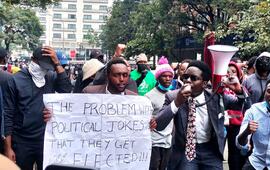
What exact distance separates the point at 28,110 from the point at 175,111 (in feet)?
5.34

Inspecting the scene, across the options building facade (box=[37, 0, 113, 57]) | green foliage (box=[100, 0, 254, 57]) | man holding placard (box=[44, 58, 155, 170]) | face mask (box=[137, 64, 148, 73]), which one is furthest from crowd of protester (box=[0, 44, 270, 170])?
building facade (box=[37, 0, 113, 57])

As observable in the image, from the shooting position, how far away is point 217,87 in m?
4.65

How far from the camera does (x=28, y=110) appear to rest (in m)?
5.46

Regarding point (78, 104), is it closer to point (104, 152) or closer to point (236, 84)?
point (104, 152)

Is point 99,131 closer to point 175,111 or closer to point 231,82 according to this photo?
point 175,111

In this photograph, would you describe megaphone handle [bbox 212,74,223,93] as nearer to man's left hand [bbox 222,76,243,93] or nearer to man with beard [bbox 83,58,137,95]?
man's left hand [bbox 222,76,243,93]

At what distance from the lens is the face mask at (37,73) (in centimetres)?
555

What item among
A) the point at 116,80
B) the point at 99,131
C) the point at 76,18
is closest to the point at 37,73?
the point at 116,80

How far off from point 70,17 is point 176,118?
152 metres

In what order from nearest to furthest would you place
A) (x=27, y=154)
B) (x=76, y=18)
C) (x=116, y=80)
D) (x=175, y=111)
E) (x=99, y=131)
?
(x=99, y=131) → (x=175, y=111) → (x=116, y=80) → (x=27, y=154) → (x=76, y=18)

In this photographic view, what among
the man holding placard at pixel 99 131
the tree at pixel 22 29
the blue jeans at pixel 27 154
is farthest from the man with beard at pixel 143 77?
the tree at pixel 22 29

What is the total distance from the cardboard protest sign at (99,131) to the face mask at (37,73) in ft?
3.27

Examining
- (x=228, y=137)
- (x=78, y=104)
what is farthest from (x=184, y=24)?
(x=78, y=104)

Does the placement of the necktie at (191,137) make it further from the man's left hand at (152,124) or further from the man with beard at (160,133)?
the man with beard at (160,133)
